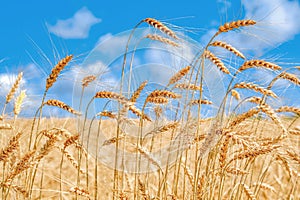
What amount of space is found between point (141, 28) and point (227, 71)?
2.57ft

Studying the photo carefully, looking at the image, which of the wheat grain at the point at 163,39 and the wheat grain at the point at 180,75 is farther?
the wheat grain at the point at 180,75

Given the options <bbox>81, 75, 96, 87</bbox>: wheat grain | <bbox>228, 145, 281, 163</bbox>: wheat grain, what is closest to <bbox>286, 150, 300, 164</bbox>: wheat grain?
<bbox>228, 145, 281, 163</bbox>: wheat grain

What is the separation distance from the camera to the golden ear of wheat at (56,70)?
3.01 meters

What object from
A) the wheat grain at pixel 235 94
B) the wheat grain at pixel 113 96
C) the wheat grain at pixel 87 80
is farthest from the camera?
the wheat grain at pixel 235 94

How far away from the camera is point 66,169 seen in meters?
8.38

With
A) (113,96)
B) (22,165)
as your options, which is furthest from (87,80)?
(22,165)

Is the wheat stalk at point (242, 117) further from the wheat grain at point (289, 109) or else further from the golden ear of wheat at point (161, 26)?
the golden ear of wheat at point (161, 26)

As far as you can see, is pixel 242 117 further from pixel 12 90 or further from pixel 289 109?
pixel 12 90

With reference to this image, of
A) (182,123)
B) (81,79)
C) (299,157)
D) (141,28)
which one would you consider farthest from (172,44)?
(299,157)

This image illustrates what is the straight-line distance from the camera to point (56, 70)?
3.03 meters

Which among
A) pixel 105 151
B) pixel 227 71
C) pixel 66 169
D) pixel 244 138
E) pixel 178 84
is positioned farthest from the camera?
pixel 66 169

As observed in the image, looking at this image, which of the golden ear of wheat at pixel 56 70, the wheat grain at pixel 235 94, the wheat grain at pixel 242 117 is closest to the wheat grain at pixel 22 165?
the golden ear of wheat at pixel 56 70

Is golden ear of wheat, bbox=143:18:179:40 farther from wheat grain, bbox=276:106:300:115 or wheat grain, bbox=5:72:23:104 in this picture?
wheat grain, bbox=5:72:23:104

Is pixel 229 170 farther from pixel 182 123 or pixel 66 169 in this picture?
pixel 66 169
